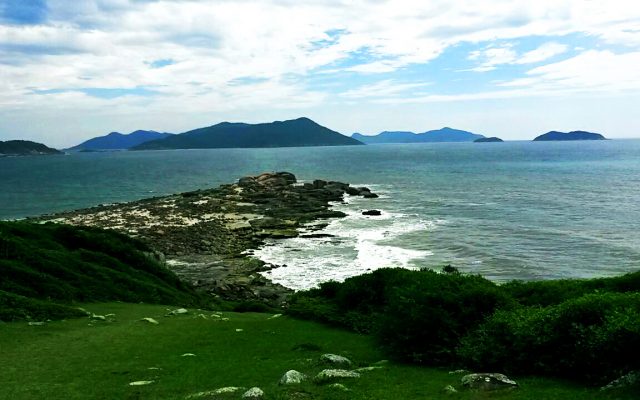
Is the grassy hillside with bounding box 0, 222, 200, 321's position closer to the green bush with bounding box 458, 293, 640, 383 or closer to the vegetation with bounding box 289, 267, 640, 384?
the vegetation with bounding box 289, 267, 640, 384

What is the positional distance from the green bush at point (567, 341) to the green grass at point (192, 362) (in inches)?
35.2

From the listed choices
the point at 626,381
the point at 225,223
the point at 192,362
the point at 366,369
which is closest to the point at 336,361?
the point at 366,369

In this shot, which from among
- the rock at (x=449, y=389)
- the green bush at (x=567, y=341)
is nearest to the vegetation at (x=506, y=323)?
the green bush at (x=567, y=341)

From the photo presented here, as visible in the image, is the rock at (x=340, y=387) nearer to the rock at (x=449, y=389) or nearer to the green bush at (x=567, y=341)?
the rock at (x=449, y=389)

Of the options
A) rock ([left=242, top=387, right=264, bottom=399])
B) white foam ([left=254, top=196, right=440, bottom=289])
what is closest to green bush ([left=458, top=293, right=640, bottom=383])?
rock ([left=242, top=387, right=264, bottom=399])

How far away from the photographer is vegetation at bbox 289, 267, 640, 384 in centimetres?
1226

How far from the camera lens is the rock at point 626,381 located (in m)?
10.8

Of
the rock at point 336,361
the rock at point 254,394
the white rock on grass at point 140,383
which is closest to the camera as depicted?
the rock at point 254,394

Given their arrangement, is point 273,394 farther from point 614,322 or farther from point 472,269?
point 472,269

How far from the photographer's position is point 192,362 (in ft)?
55.6

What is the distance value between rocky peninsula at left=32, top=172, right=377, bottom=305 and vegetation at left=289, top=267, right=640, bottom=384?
21613 millimetres

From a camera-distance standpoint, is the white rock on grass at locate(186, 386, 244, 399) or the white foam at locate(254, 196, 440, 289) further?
the white foam at locate(254, 196, 440, 289)

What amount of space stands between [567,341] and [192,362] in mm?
11595

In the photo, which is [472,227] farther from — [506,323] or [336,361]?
[336,361]
